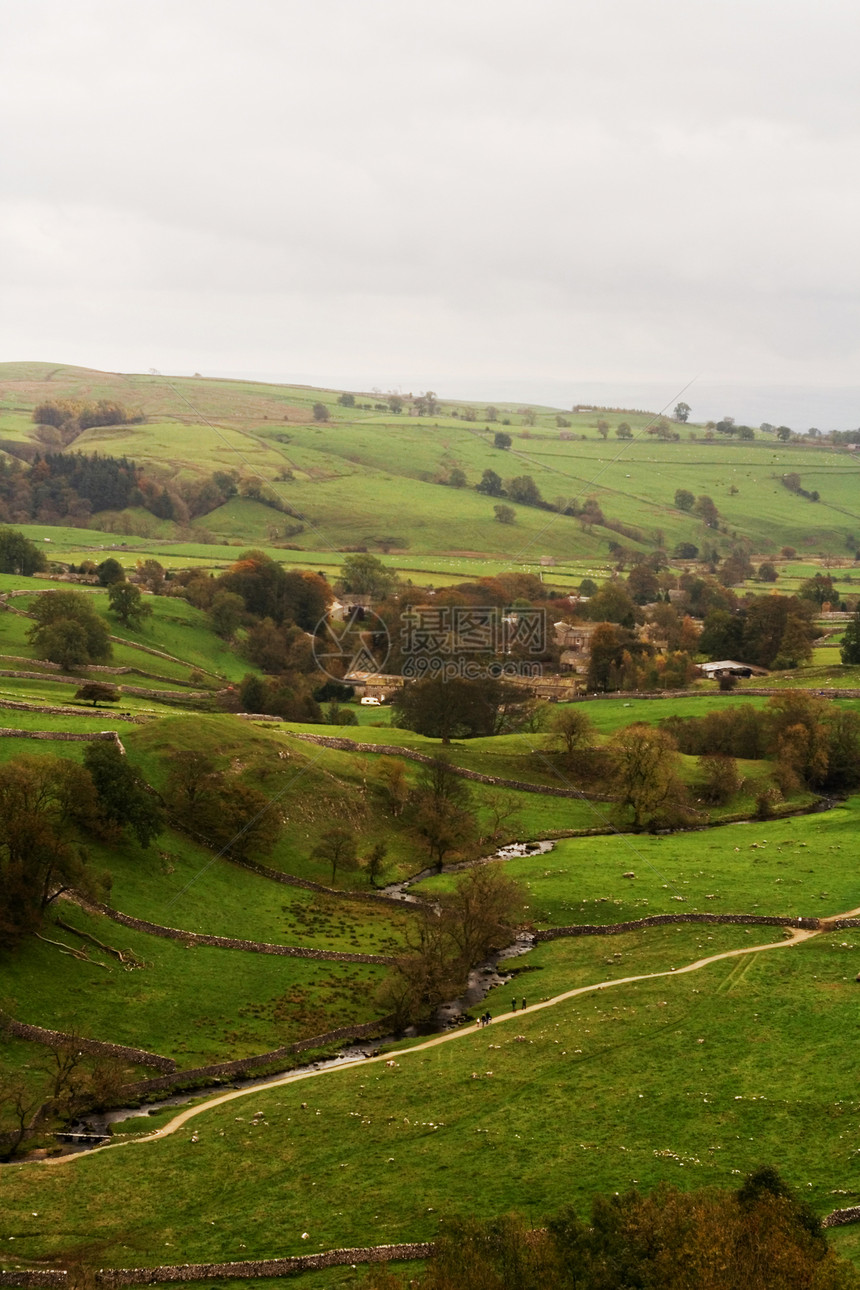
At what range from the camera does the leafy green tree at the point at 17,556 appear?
445ft

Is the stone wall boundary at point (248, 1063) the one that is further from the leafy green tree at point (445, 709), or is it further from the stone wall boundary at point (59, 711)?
the leafy green tree at point (445, 709)

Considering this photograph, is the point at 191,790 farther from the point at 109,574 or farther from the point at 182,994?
the point at 109,574

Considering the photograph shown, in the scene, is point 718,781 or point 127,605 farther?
point 127,605

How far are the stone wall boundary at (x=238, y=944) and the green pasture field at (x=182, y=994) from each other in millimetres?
362

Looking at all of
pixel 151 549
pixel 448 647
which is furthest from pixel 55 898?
pixel 151 549

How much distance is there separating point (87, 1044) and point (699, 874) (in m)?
36.1

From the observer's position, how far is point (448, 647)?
10631 cm

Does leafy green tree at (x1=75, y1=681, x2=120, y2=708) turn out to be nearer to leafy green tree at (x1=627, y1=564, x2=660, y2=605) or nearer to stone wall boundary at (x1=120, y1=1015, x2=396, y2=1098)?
stone wall boundary at (x1=120, y1=1015, x2=396, y2=1098)

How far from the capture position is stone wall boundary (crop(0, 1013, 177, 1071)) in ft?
138

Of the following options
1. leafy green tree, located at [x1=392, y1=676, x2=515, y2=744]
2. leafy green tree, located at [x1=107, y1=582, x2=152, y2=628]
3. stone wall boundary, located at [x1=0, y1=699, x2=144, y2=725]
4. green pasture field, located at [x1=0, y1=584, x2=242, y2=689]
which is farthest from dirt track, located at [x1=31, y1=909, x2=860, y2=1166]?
leafy green tree, located at [x1=107, y1=582, x2=152, y2=628]

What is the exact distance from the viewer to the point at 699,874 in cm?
6500

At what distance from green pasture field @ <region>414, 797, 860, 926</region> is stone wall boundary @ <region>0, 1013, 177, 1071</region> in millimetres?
23640

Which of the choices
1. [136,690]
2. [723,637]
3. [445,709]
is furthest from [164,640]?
[723,637]

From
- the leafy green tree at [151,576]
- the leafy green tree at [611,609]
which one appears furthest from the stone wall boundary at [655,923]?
the leafy green tree at [151,576]
